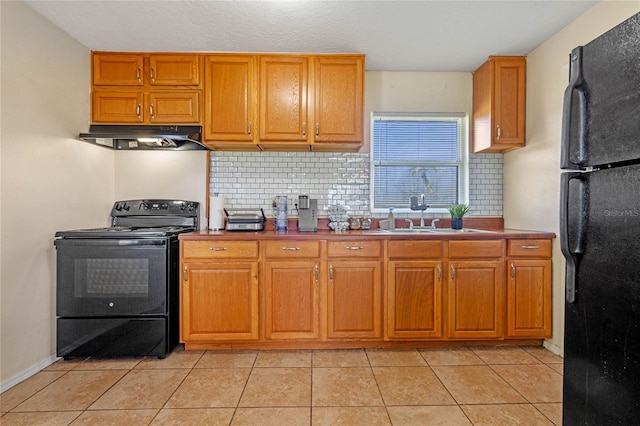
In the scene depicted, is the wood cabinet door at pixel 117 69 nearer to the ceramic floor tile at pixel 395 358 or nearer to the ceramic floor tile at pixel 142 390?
the ceramic floor tile at pixel 142 390

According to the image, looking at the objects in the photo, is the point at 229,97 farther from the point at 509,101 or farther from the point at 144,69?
the point at 509,101

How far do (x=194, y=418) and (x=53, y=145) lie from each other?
6.70ft

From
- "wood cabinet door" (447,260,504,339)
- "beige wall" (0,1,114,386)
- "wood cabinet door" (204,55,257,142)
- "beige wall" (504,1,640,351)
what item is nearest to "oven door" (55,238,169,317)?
"beige wall" (0,1,114,386)

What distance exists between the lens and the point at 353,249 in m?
2.53

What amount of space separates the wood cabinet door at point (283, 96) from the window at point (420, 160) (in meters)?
0.82

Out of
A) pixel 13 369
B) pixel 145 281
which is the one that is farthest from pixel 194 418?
pixel 13 369

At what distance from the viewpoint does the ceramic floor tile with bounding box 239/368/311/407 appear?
6.21 ft

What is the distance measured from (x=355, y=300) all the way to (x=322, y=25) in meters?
1.97

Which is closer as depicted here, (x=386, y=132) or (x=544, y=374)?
(x=544, y=374)

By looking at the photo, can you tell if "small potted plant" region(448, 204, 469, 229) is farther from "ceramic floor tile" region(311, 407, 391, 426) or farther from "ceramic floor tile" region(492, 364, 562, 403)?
"ceramic floor tile" region(311, 407, 391, 426)

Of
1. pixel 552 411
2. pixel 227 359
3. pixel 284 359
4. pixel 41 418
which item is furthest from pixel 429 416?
pixel 41 418

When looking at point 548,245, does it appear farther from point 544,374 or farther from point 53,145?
point 53,145

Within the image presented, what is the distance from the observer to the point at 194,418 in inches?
68.8

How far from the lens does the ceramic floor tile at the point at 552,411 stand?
1.73m
